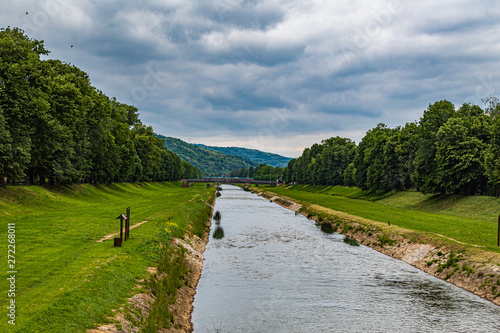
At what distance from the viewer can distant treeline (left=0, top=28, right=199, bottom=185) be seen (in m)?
44.3

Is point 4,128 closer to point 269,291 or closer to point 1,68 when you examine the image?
point 1,68

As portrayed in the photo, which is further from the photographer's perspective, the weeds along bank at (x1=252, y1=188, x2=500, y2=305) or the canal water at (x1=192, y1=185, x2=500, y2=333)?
the weeds along bank at (x1=252, y1=188, x2=500, y2=305)

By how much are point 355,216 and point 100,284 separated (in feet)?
152

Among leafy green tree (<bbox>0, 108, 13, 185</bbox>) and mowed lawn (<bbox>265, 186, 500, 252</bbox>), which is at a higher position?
leafy green tree (<bbox>0, 108, 13, 185</bbox>)

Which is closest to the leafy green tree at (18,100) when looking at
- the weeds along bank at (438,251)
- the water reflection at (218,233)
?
the water reflection at (218,233)

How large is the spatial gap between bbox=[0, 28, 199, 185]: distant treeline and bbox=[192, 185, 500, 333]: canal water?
88.0ft

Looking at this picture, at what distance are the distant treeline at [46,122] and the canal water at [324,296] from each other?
2684cm

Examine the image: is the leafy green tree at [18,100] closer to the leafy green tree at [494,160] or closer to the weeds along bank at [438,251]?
the weeds along bank at [438,251]

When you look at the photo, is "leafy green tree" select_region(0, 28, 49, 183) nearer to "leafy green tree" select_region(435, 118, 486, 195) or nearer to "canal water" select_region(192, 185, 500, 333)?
"canal water" select_region(192, 185, 500, 333)

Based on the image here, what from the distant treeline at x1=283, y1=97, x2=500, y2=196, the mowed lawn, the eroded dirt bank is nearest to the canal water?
the eroded dirt bank

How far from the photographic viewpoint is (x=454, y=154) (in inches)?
2867

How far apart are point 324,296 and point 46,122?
42.7m

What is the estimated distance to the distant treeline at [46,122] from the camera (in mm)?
44281

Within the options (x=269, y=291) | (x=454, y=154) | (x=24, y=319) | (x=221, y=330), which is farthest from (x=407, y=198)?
(x=24, y=319)
